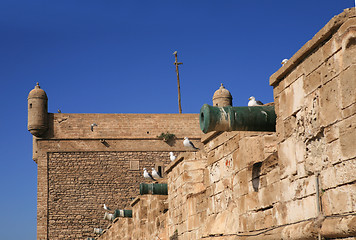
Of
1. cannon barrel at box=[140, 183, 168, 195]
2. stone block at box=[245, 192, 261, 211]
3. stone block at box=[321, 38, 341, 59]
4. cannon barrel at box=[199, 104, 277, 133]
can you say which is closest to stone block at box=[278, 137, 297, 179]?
cannon barrel at box=[199, 104, 277, 133]

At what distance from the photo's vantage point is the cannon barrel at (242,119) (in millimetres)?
5602

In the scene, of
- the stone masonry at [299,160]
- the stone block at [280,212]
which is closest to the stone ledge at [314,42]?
the stone masonry at [299,160]

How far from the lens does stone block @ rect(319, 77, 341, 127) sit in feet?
13.8

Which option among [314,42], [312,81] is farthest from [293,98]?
[314,42]

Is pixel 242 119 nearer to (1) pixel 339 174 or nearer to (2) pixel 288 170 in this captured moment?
(2) pixel 288 170

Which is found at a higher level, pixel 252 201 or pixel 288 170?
pixel 288 170

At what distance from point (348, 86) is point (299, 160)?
3.22 ft

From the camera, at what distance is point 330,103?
4.30 metres

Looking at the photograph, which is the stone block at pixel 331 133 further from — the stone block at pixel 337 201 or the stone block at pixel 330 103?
the stone block at pixel 337 201

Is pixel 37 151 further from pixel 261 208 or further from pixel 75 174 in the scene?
pixel 261 208

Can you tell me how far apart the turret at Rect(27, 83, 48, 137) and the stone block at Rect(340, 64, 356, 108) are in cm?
2517

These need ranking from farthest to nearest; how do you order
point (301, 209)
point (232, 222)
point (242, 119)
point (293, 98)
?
1. point (232, 222)
2. point (242, 119)
3. point (293, 98)
4. point (301, 209)

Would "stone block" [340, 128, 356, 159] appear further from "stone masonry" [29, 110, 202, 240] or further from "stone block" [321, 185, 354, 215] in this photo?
"stone masonry" [29, 110, 202, 240]

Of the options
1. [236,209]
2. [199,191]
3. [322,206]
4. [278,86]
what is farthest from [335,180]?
[199,191]
